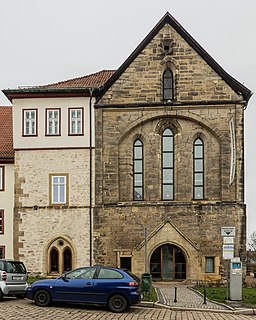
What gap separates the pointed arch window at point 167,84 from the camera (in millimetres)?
35969

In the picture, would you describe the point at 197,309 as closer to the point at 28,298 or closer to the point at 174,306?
the point at 174,306

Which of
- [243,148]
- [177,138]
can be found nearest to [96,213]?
[177,138]

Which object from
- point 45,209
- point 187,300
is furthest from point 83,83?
point 187,300

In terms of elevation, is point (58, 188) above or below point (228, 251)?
above

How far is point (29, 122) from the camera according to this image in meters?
36.7

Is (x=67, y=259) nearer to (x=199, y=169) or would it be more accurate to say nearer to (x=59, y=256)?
(x=59, y=256)

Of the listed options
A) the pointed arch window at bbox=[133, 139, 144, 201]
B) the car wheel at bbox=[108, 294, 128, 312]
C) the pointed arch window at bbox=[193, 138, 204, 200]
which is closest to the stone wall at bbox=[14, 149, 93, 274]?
the pointed arch window at bbox=[133, 139, 144, 201]

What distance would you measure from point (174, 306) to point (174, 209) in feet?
44.2

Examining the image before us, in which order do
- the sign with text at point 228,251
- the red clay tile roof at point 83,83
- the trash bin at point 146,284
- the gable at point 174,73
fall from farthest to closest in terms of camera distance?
the red clay tile roof at point 83,83
the gable at point 174,73
the sign with text at point 228,251
the trash bin at point 146,284

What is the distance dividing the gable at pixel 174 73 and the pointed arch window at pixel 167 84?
0.27 meters

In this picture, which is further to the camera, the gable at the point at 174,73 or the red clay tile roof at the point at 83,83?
the red clay tile roof at the point at 83,83

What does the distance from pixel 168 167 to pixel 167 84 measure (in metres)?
4.86

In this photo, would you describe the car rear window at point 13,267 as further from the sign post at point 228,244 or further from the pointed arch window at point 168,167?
the pointed arch window at point 168,167

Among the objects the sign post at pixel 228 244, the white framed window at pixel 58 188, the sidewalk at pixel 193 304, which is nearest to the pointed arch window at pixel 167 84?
the white framed window at pixel 58 188
